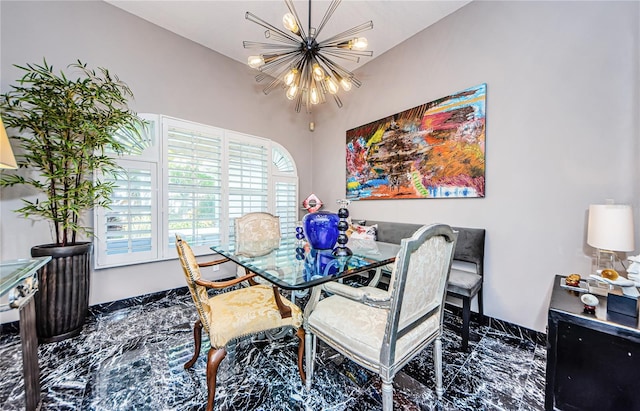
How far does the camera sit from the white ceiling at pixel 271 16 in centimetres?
245

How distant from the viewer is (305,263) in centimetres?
165

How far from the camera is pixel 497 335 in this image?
6.85 ft

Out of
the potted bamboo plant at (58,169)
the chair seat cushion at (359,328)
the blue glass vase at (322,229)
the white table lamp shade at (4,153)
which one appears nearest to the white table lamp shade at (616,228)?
the chair seat cushion at (359,328)

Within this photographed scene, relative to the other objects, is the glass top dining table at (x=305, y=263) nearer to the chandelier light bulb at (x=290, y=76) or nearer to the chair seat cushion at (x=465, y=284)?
the chair seat cushion at (x=465, y=284)

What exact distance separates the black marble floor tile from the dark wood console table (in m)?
0.31

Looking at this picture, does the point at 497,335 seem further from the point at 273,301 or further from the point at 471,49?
the point at 471,49

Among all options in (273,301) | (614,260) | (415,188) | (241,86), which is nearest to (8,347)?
(273,301)

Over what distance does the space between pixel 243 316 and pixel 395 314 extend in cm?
91

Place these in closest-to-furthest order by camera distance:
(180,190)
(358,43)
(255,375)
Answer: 1. (255,375)
2. (358,43)
3. (180,190)

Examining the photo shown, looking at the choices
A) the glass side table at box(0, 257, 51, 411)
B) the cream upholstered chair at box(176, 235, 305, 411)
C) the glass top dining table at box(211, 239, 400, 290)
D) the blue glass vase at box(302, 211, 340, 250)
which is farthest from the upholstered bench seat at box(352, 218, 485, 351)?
the glass side table at box(0, 257, 51, 411)

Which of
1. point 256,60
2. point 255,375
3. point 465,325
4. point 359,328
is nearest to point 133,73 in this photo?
point 256,60

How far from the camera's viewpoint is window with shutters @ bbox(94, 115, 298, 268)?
8.28 feet

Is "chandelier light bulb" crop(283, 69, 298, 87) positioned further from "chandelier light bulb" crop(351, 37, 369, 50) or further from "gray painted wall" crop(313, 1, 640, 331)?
"gray painted wall" crop(313, 1, 640, 331)

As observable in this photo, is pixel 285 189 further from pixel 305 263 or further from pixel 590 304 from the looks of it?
pixel 590 304
